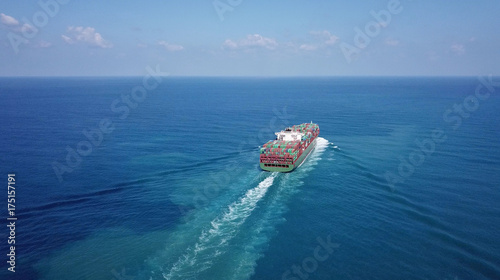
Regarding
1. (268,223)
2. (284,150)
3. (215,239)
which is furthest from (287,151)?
(215,239)

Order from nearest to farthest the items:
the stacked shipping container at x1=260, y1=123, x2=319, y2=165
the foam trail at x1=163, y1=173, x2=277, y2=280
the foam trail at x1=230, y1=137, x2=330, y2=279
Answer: the foam trail at x1=163, y1=173, x2=277, y2=280 → the foam trail at x1=230, y1=137, x2=330, y2=279 → the stacked shipping container at x1=260, y1=123, x2=319, y2=165

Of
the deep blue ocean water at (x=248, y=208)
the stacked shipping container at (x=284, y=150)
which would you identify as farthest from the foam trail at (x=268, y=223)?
the stacked shipping container at (x=284, y=150)

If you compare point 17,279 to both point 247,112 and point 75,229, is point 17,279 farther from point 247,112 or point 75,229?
point 247,112

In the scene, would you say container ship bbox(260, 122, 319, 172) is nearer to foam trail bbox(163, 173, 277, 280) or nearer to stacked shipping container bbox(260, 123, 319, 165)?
stacked shipping container bbox(260, 123, 319, 165)

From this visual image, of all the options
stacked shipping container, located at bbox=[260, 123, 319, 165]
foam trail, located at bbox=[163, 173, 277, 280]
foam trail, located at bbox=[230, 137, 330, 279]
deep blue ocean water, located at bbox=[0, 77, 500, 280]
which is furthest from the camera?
stacked shipping container, located at bbox=[260, 123, 319, 165]

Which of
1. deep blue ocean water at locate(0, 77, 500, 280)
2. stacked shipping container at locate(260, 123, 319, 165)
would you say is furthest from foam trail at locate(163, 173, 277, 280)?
stacked shipping container at locate(260, 123, 319, 165)

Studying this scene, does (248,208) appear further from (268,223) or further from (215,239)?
(215,239)
